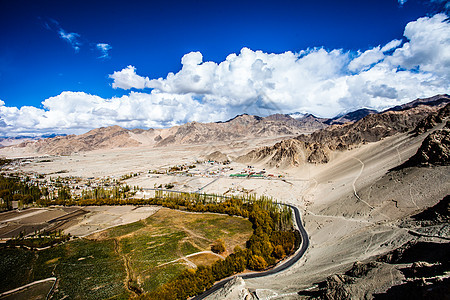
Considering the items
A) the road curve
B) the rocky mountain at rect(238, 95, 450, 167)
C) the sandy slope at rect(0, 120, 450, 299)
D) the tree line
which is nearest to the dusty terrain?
the sandy slope at rect(0, 120, 450, 299)

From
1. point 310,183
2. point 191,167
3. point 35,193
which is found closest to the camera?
point 35,193

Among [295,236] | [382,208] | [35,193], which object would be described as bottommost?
[295,236]

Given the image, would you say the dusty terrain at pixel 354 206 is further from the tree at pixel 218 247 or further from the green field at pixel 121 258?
the green field at pixel 121 258

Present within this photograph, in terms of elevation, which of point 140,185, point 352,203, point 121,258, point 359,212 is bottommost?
point 121,258

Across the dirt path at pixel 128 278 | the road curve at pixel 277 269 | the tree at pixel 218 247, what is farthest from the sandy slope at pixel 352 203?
the dirt path at pixel 128 278

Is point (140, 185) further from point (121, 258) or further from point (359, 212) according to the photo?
point (359, 212)

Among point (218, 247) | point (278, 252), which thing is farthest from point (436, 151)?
point (218, 247)

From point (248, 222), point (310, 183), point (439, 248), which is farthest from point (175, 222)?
point (310, 183)

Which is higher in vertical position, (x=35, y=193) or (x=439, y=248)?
(x=35, y=193)

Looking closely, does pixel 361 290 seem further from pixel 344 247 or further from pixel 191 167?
pixel 191 167
